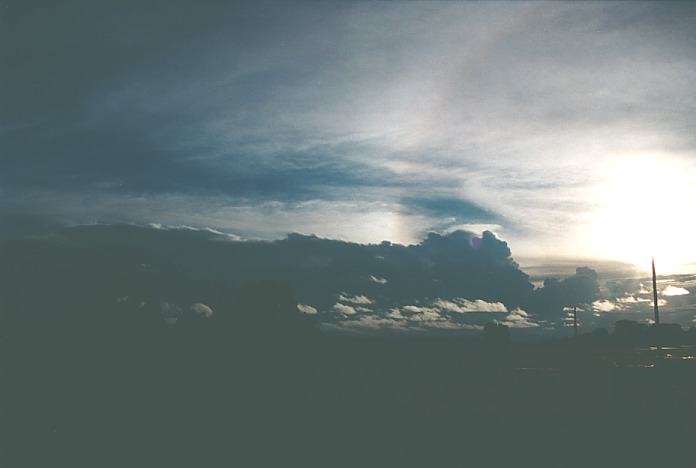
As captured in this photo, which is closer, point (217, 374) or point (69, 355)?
point (217, 374)

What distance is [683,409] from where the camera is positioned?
78.2 ft

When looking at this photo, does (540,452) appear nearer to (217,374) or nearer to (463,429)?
(463,429)

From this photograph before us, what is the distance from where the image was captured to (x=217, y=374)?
45844 mm

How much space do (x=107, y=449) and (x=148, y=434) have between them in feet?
7.05

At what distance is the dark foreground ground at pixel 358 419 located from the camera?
53.4 feet

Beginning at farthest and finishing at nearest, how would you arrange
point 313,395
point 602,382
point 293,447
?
point 602,382 < point 313,395 < point 293,447

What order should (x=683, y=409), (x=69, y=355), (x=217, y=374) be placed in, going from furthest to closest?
(x=69, y=355) < (x=217, y=374) < (x=683, y=409)

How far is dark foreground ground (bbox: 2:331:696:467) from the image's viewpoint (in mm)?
16281

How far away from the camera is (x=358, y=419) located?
871 inches

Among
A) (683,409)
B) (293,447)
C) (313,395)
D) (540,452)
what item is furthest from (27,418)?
(683,409)

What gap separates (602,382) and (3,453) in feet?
100

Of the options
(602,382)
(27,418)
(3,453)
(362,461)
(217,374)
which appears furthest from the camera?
(217,374)

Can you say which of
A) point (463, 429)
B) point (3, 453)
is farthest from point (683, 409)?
point (3, 453)

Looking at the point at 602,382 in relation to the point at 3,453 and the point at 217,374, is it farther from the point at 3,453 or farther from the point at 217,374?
the point at 3,453
